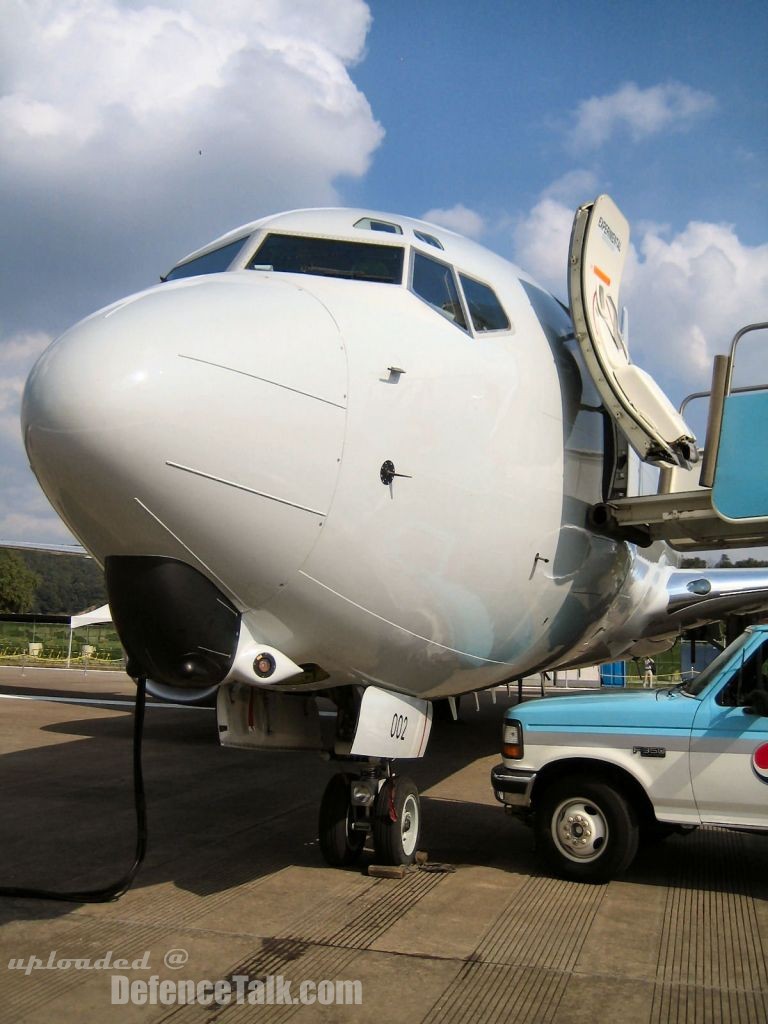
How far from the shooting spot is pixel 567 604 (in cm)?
746

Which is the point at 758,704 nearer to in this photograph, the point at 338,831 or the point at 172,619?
the point at 338,831

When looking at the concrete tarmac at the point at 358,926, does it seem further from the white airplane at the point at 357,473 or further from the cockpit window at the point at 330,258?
the cockpit window at the point at 330,258

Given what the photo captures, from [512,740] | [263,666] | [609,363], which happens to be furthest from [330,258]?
[512,740]

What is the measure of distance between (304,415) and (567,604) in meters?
3.47

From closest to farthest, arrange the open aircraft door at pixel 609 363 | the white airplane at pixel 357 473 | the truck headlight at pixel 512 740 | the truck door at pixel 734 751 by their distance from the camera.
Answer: the white airplane at pixel 357 473 < the truck door at pixel 734 751 < the truck headlight at pixel 512 740 < the open aircraft door at pixel 609 363

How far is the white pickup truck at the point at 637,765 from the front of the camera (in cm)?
615

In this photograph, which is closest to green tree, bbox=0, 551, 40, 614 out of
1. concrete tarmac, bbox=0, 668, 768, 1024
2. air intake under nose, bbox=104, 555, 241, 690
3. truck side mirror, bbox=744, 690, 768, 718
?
concrete tarmac, bbox=0, 668, 768, 1024

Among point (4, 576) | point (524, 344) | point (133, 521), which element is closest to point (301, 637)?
point (133, 521)

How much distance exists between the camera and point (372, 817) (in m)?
6.45

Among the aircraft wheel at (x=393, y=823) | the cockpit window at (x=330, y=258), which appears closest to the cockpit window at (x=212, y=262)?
the cockpit window at (x=330, y=258)

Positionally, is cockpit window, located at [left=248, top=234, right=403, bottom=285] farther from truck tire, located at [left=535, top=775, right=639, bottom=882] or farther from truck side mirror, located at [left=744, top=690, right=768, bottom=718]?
truck tire, located at [left=535, top=775, right=639, bottom=882]

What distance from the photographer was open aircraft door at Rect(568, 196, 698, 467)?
287 inches

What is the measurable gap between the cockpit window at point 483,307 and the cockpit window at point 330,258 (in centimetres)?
60

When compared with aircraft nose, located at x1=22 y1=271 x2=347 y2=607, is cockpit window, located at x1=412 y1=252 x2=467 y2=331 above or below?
above
